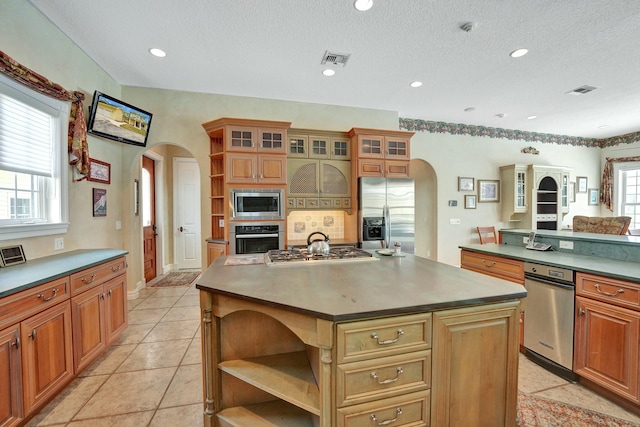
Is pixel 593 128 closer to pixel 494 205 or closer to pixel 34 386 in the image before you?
pixel 494 205

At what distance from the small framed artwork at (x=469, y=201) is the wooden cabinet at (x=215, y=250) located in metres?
4.85

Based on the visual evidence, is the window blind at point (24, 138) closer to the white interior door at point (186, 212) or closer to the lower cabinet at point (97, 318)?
the lower cabinet at point (97, 318)

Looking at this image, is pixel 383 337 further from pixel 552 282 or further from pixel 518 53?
pixel 518 53

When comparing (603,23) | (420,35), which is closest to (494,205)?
(603,23)

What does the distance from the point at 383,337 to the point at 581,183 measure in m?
8.28

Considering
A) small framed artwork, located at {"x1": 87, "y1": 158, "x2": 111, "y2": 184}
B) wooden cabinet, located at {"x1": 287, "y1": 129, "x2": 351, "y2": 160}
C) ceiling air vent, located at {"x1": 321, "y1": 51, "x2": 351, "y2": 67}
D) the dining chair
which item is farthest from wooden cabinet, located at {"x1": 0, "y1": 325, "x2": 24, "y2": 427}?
the dining chair

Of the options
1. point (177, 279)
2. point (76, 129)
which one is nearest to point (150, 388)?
point (76, 129)

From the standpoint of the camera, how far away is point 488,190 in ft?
19.1

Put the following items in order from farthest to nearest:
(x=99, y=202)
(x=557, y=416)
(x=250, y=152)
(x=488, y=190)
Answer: (x=488, y=190) → (x=250, y=152) → (x=99, y=202) → (x=557, y=416)

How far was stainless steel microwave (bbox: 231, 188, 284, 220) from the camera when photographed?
3730mm

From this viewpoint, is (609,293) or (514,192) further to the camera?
(514,192)

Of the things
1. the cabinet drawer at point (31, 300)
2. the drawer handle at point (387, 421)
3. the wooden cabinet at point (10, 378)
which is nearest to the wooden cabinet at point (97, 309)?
the cabinet drawer at point (31, 300)

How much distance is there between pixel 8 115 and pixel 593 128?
365 inches

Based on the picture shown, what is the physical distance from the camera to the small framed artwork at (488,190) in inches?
227
